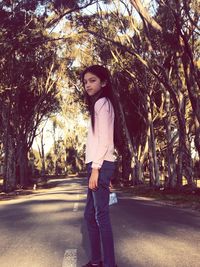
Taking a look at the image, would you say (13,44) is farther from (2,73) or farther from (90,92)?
(90,92)

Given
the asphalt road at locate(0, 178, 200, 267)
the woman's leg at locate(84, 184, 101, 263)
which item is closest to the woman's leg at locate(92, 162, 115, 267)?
the woman's leg at locate(84, 184, 101, 263)

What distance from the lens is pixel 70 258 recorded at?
177 inches

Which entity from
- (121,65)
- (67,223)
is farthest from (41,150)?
(67,223)

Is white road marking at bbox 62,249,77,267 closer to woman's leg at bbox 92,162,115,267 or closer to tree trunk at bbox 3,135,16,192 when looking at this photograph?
woman's leg at bbox 92,162,115,267

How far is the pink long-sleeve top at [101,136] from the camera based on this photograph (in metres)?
3.58

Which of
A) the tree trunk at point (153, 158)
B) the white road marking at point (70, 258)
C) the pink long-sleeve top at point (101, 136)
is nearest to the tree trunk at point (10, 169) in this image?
the tree trunk at point (153, 158)

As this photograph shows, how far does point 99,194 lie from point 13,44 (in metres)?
18.6

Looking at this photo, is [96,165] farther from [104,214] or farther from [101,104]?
[101,104]

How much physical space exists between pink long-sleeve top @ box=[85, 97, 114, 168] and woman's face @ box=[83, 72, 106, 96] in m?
0.15

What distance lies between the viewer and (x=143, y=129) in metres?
35.9

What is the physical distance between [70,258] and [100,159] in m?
1.53

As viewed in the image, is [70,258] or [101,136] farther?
→ [70,258]

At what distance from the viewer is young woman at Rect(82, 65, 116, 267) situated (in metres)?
3.56

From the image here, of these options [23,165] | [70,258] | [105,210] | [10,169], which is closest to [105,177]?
[105,210]
